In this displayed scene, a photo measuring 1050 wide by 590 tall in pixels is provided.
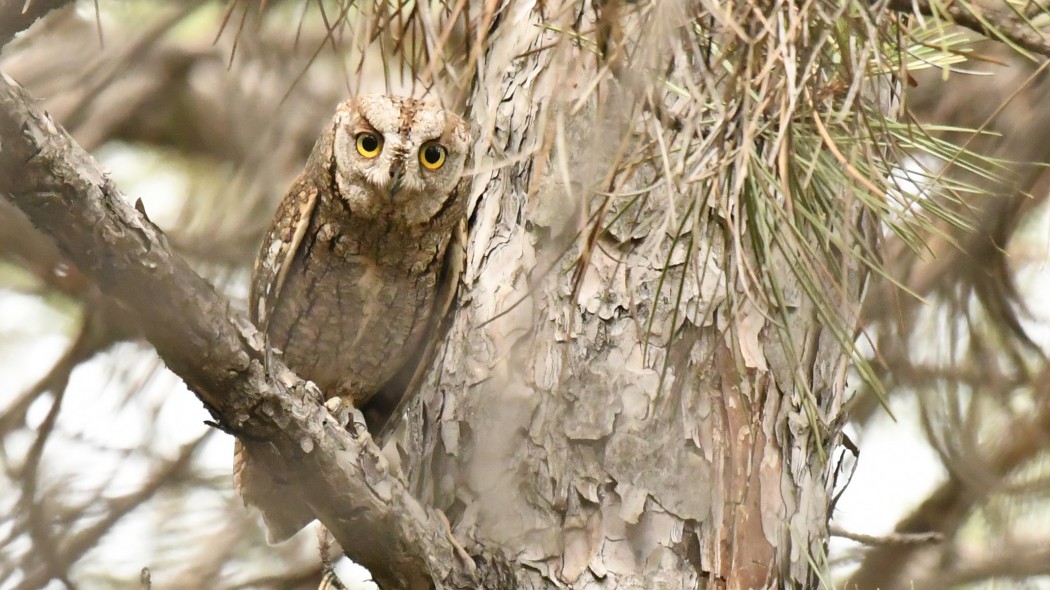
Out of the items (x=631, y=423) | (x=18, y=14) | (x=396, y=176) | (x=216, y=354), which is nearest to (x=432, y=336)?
(x=396, y=176)

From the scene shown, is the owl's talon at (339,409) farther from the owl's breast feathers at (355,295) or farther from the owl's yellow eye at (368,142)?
the owl's yellow eye at (368,142)

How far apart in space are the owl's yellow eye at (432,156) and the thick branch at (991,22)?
125 cm

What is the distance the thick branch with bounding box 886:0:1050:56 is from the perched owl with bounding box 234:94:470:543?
1.24 m

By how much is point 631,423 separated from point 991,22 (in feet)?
3.41

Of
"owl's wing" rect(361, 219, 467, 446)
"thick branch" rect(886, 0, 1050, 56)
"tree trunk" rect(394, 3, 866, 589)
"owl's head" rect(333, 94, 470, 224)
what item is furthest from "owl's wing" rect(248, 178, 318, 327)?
"thick branch" rect(886, 0, 1050, 56)

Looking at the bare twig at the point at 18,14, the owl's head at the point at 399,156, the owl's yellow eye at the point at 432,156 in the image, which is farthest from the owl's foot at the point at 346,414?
the bare twig at the point at 18,14

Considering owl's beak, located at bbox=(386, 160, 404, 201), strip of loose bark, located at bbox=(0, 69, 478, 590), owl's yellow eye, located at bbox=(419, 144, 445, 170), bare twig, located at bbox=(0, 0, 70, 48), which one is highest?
owl's yellow eye, located at bbox=(419, 144, 445, 170)

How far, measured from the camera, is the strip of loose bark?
1472 mm

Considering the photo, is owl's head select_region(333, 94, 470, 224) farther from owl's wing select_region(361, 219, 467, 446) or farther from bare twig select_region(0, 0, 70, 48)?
bare twig select_region(0, 0, 70, 48)

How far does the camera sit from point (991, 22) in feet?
4.68

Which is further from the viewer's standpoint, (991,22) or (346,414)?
(346,414)

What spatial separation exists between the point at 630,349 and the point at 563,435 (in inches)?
8.7

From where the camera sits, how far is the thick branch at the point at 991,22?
139cm

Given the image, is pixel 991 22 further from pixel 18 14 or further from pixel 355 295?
pixel 355 295
